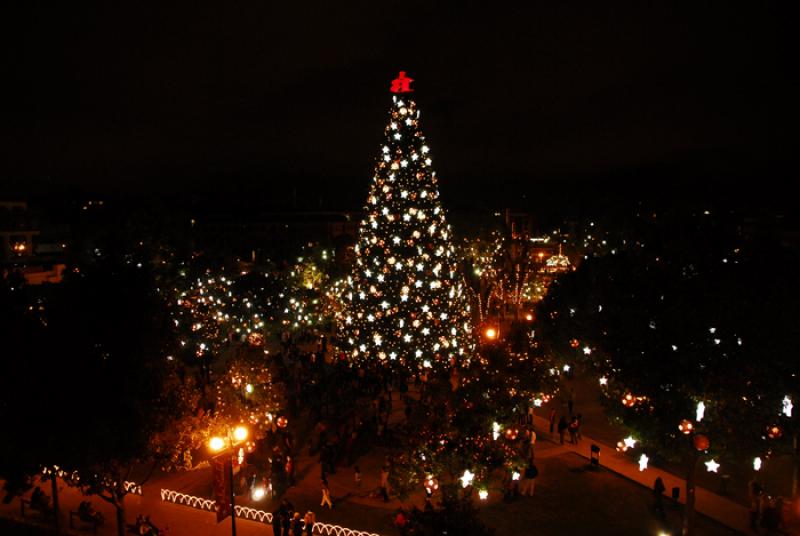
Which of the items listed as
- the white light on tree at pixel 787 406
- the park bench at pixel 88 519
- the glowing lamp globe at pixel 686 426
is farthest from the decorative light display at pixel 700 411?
the park bench at pixel 88 519

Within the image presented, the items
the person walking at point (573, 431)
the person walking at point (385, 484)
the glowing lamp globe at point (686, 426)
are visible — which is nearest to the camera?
the glowing lamp globe at point (686, 426)

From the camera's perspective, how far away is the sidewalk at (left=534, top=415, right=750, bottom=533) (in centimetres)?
1509

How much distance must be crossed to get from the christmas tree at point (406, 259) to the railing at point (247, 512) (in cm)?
963

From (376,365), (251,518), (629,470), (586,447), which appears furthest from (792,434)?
(376,365)

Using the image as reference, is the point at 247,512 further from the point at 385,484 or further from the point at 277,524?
the point at 385,484

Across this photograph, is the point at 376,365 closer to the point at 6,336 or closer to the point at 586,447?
the point at 586,447

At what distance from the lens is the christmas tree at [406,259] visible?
76.8ft

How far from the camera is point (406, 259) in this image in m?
23.5

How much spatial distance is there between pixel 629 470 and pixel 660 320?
6.56m

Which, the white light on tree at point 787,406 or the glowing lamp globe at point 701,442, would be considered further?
the white light on tree at point 787,406

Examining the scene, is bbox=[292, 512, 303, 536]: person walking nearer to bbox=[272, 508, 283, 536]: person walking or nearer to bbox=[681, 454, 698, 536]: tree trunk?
bbox=[272, 508, 283, 536]: person walking

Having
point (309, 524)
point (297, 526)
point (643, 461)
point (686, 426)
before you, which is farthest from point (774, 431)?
point (297, 526)

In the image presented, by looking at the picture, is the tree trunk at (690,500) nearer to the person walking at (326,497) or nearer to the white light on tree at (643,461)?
the white light on tree at (643,461)

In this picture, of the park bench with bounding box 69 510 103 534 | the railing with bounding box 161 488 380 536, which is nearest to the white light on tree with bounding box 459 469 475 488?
the railing with bounding box 161 488 380 536
